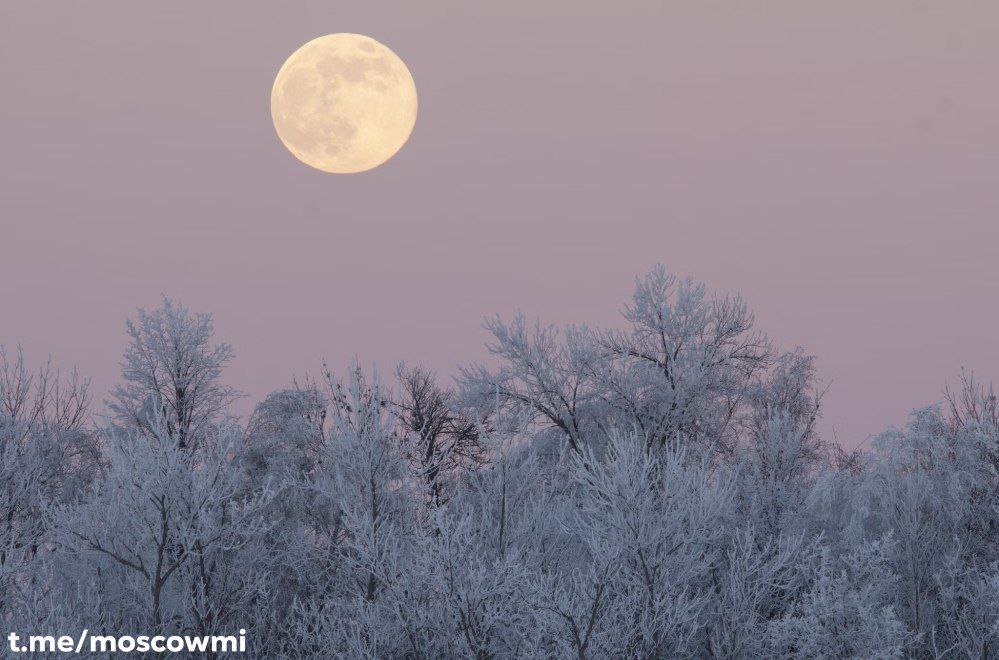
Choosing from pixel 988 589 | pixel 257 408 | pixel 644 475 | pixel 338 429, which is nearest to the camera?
pixel 644 475

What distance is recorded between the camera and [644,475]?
15867mm

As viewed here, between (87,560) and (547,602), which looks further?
(87,560)

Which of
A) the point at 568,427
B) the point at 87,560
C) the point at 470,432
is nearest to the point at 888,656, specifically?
the point at 568,427

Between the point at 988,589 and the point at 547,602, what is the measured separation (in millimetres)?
9984

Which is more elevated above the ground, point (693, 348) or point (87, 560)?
point (693, 348)

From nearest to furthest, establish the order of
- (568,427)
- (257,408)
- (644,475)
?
(644,475) → (568,427) → (257,408)

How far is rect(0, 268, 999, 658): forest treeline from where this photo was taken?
16094mm

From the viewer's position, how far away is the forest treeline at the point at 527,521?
52.8ft

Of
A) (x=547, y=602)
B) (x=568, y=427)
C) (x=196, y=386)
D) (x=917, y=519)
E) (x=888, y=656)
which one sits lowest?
(x=888, y=656)

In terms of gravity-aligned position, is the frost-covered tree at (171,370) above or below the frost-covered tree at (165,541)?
above

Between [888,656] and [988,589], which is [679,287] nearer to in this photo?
[988,589]

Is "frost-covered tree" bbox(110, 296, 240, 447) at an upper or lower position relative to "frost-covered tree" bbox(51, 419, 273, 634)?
upper

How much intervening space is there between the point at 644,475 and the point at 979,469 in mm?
10229

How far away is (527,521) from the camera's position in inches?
723
